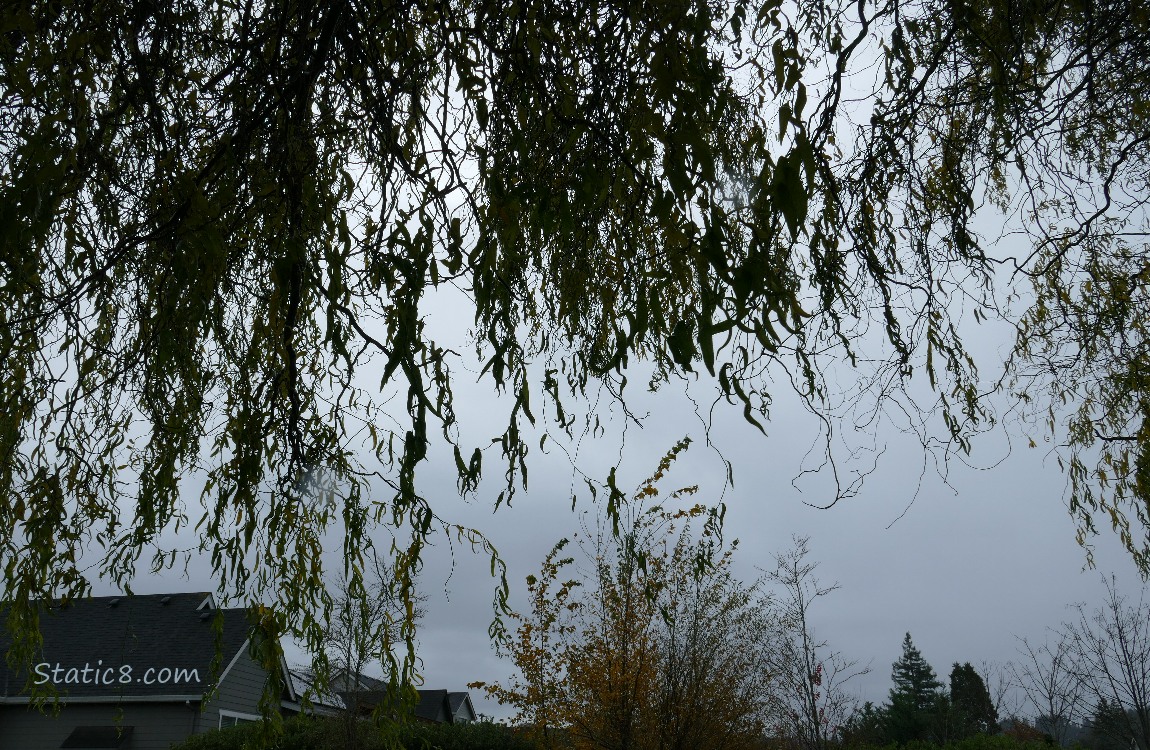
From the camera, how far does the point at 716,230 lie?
4.14 ft

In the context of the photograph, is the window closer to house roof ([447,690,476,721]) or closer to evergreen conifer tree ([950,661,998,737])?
house roof ([447,690,476,721])

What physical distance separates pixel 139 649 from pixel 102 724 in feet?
4.65

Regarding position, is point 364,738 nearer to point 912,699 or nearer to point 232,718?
point 232,718

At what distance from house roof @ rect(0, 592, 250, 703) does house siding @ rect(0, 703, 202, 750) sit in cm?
34

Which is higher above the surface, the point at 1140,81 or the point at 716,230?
the point at 1140,81

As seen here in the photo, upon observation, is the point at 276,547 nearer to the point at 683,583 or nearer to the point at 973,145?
the point at 973,145

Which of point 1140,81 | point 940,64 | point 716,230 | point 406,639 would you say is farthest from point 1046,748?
point 716,230

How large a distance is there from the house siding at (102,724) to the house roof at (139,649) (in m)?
0.34

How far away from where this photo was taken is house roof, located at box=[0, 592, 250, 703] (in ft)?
47.3

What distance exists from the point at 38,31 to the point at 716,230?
1619 millimetres

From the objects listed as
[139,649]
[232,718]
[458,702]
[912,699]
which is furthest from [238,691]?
[912,699]

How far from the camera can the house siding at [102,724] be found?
1430 centimetres

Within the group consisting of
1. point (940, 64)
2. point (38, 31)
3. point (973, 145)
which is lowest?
point (38, 31)

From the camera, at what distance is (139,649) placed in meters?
15.7
